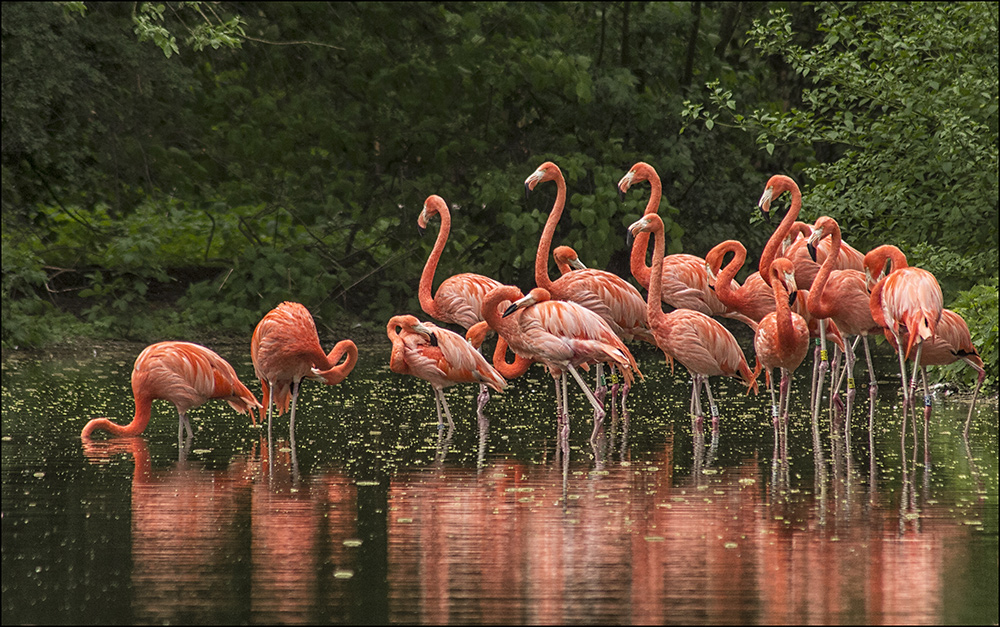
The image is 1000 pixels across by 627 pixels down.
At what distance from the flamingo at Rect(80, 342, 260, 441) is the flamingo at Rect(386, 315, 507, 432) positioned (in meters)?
1.19

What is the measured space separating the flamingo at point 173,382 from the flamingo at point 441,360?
3.90 ft

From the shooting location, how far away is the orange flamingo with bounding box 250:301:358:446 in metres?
8.00

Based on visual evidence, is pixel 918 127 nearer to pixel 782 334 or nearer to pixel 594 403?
pixel 782 334

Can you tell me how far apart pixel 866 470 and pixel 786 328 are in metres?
1.63

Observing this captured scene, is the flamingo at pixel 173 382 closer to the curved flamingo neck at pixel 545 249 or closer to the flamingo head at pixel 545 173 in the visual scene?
the curved flamingo neck at pixel 545 249

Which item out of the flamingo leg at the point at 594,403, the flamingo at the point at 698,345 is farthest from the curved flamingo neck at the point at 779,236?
the flamingo leg at the point at 594,403

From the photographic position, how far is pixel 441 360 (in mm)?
8375

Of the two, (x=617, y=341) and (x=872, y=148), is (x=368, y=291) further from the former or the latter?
(x=617, y=341)

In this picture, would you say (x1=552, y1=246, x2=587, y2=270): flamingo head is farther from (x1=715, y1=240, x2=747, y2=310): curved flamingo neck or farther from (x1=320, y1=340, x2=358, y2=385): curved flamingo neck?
(x1=320, y1=340, x2=358, y2=385): curved flamingo neck

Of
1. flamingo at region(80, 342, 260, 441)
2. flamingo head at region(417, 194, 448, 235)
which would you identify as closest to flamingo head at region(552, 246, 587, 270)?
flamingo head at region(417, 194, 448, 235)

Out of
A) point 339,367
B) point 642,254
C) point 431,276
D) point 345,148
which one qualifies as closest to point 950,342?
point 642,254

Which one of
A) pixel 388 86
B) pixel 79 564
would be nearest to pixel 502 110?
pixel 388 86

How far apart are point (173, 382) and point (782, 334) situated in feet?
12.3

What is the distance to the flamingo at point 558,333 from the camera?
7.96 metres
